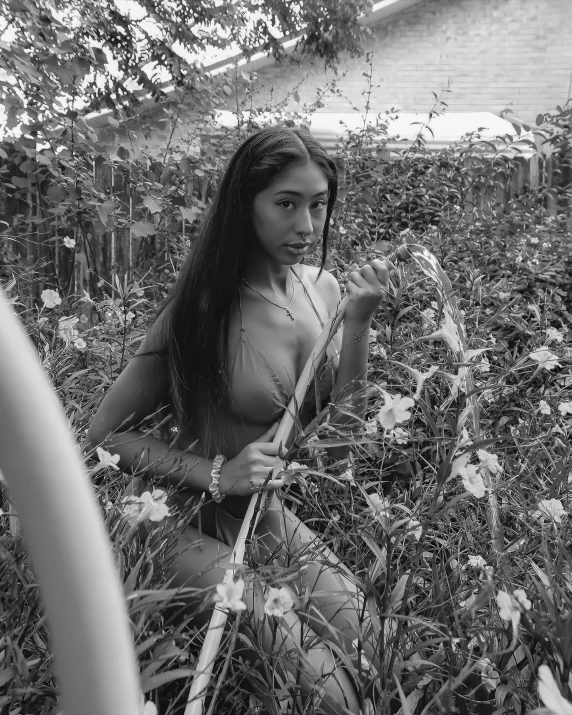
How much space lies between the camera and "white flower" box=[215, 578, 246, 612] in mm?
871

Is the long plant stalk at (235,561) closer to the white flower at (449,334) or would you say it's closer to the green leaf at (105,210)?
the white flower at (449,334)

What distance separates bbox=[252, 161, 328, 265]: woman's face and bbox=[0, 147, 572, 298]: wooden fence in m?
2.45

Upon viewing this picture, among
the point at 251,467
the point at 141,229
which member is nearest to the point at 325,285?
the point at 251,467

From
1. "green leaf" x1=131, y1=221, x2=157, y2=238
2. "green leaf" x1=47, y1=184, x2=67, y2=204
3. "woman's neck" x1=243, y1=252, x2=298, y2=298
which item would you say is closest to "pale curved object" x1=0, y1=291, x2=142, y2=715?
"woman's neck" x1=243, y1=252, x2=298, y2=298

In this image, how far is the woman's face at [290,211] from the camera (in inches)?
68.6

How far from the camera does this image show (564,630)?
988mm

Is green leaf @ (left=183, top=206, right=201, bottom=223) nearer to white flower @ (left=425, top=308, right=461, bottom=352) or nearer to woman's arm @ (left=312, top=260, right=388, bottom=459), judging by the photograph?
woman's arm @ (left=312, top=260, right=388, bottom=459)

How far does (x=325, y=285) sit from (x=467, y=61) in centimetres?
1198

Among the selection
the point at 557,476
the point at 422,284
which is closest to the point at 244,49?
the point at 422,284

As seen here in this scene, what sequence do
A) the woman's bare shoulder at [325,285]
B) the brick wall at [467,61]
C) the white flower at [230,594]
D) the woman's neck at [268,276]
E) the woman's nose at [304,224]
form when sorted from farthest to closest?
the brick wall at [467,61] → the woman's bare shoulder at [325,285] → the woman's neck at [268,276] → the woman's nose at [304,224] → the white flower at [230,594]

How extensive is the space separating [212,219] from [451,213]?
294 centimetres

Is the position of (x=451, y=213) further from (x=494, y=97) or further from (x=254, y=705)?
(x=494, y=97)

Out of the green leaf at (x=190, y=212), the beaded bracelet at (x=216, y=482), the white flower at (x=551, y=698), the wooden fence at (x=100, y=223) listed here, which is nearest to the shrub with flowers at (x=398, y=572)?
the white flower at (x=551, y=698)

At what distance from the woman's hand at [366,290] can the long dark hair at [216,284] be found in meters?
0.33
